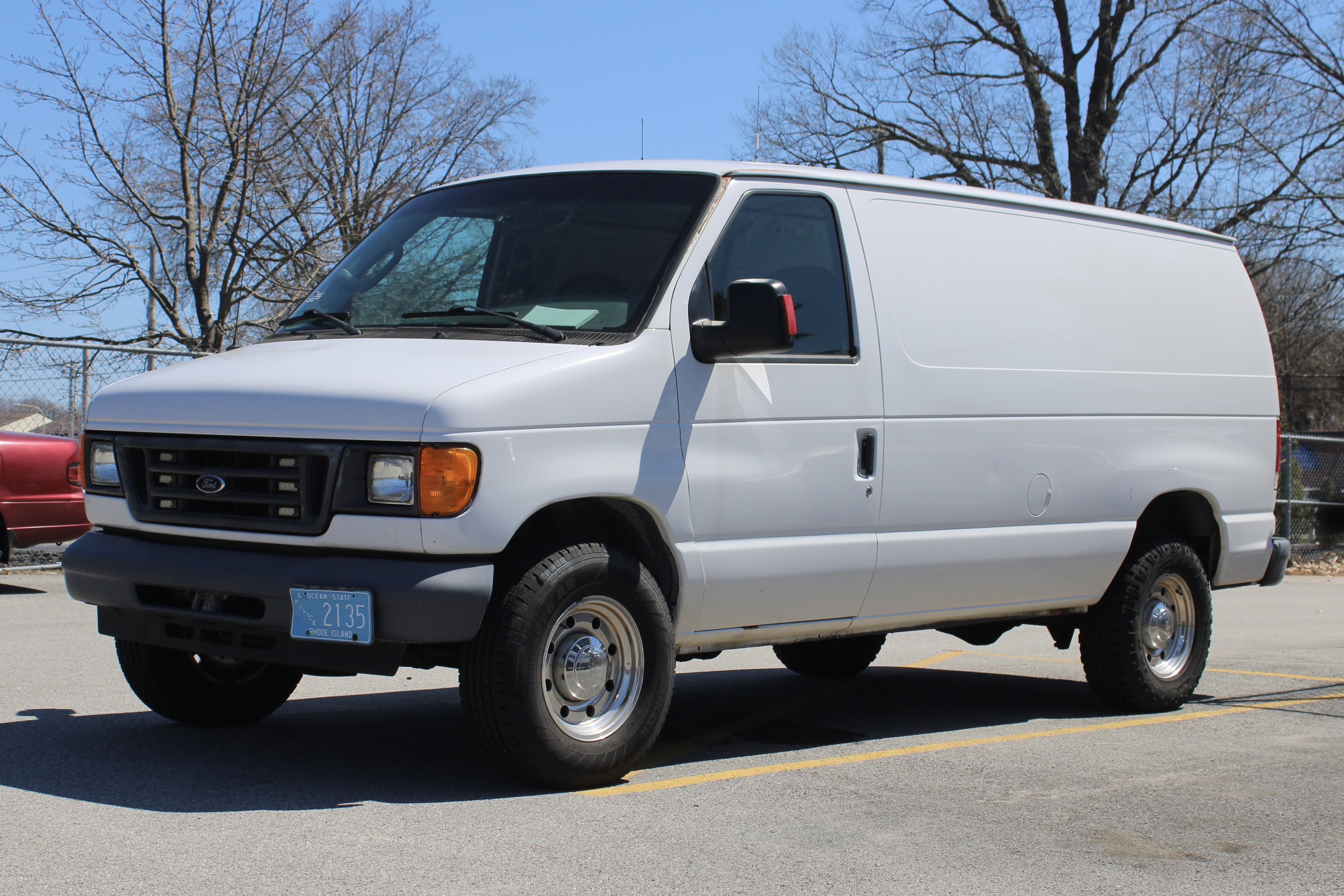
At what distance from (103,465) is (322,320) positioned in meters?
1.01

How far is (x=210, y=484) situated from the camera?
195 inches

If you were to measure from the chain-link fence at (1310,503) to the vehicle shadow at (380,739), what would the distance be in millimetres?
10796

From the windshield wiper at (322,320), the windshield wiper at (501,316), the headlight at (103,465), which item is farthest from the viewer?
the windshield wiper at (322,320)

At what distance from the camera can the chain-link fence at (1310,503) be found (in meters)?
18.2

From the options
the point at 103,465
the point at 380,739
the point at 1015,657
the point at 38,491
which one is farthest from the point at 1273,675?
the point at 38,491

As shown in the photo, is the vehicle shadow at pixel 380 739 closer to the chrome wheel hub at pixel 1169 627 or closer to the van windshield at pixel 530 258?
the chrome wheel hub at pixel 1169 627

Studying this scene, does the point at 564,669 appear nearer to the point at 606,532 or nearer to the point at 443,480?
the point at 606,532

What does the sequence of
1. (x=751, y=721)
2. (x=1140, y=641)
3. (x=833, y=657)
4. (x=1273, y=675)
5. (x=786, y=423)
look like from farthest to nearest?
(x=1273, y=675)
(x=833, y=657)
(x=1140, y=641)
(x=751, y=721)
(x=786, y=423)

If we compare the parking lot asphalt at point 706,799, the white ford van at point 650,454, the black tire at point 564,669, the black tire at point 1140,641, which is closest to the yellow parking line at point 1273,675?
the parking lot asphalt at point 706,799

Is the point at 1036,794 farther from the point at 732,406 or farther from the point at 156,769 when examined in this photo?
the point at 156,769

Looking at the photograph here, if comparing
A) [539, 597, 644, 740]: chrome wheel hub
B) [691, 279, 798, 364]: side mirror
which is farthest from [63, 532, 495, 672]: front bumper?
[691, 279, 798, 364]: side mirror

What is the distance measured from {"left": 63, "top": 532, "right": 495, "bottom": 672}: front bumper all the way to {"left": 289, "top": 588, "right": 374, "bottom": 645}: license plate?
22 millimetres

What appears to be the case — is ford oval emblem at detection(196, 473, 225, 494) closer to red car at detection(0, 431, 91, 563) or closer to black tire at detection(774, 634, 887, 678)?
black tire at detection(774, 634, 887, 678)

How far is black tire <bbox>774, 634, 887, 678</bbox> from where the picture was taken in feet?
26.3
